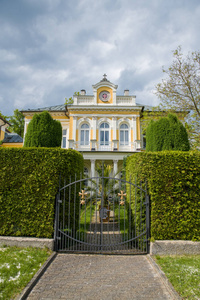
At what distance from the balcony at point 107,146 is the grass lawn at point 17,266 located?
16604 mm

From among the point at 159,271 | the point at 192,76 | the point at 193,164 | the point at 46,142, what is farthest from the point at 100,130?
the point at 159,271

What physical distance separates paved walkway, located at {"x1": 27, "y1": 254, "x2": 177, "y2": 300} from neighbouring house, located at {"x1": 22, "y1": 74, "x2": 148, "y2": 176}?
17008mm

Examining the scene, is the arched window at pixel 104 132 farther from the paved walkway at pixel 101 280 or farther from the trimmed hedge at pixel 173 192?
the paved walkway at pixel 101 280

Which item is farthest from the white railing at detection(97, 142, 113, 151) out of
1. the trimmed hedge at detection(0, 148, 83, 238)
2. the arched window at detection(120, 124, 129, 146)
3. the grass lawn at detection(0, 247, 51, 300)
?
the grass lawn at detection(0, 247, 51, 300)

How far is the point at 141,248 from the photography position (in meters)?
5.61

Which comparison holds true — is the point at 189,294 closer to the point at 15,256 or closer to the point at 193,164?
the point at 193,164

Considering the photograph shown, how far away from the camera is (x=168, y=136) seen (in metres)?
7.21

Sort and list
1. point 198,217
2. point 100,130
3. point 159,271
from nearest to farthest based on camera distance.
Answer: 1. point 159,271
2. point 198,217
3. point 100,130

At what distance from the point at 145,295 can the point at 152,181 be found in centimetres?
279

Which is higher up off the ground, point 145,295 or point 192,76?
point 192,76

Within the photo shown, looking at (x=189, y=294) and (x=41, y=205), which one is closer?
(x=189, y=294)

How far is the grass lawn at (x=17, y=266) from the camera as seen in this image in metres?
3.66

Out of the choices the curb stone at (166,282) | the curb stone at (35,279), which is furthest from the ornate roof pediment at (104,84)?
the curb stone at (166,282)

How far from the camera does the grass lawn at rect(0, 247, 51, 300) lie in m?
3.66
